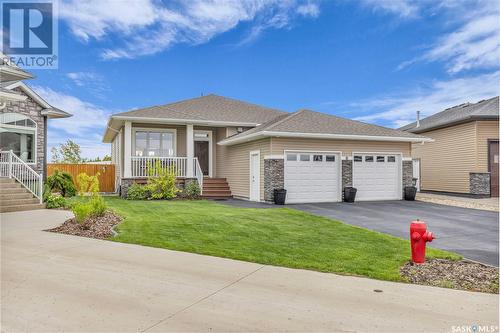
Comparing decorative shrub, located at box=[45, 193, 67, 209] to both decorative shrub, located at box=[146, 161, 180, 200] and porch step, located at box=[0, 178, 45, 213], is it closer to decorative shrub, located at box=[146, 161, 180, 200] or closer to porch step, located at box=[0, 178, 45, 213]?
porch step, located at box=[0, 178, 45, 213]

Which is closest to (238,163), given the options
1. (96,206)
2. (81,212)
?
(96,206)

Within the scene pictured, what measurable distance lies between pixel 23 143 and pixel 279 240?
13665 mm

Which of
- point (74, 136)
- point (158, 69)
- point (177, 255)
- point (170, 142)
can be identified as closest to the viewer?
point (177, 255)

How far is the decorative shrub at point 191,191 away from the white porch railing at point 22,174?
246 inches

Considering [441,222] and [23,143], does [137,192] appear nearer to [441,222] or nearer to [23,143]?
[23,143]

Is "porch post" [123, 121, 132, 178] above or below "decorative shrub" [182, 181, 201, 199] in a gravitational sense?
above

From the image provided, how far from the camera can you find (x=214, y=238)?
736 centimetres

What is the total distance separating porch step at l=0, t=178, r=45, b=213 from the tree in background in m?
21.8

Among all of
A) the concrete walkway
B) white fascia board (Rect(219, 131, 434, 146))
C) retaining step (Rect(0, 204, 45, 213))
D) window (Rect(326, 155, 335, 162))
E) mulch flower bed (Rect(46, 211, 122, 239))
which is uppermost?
white fascia board (Rect(219, 131, 434, 146))

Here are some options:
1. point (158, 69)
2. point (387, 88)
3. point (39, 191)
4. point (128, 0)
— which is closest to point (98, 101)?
point (158, 69)

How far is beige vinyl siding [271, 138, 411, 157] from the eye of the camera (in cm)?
1497

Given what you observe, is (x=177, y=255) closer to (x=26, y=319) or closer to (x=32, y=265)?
(x=32, y=265)

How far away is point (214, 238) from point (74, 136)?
1178 inches

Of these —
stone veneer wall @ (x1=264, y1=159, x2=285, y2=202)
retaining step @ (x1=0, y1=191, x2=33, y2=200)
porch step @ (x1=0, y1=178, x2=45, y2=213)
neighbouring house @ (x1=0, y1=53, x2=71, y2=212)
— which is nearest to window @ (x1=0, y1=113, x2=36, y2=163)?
neighbouring house @ (x1=0, y1=53, x2=71, y2=212)
